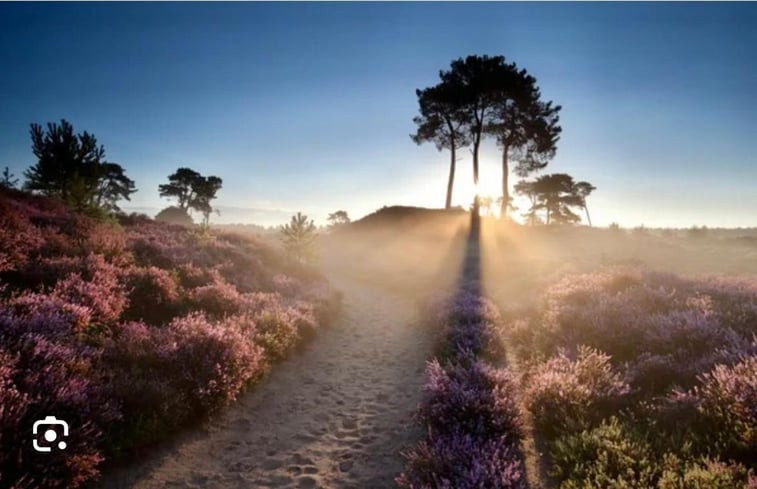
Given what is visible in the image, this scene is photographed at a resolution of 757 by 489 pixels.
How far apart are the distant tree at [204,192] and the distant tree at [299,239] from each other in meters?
44.1

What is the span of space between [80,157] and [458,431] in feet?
82.1

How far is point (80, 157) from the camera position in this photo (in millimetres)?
21891

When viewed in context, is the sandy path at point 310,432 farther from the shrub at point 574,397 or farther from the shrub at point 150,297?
the shrub at point 150,297

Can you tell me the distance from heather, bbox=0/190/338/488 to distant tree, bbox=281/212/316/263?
25.6 ft

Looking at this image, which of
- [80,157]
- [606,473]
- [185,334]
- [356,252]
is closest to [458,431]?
[606,473]

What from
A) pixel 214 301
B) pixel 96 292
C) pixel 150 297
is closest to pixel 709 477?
pixel 96 292

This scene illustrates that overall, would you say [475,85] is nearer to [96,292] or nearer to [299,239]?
[299,239]

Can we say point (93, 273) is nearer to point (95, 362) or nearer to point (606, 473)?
point (95, 362)

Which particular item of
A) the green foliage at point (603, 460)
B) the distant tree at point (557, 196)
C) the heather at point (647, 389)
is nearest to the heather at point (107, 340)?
the green foliage at point (603, 460)

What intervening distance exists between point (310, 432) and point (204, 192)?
61.6 meters

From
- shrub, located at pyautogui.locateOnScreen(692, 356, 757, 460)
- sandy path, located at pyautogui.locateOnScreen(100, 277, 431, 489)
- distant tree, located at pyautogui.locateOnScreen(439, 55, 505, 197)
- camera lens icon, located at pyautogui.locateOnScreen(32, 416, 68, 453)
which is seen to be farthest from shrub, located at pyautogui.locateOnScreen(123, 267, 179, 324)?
distant tree, located at pyautogui.locateOnScreen(439, 55, 505, 197)

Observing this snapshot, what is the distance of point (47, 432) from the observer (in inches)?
180

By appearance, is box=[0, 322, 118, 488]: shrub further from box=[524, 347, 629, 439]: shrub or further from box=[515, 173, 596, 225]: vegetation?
box=[515, 173, 596, 225]: vegetation

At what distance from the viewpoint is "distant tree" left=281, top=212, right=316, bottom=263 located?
23.6m
